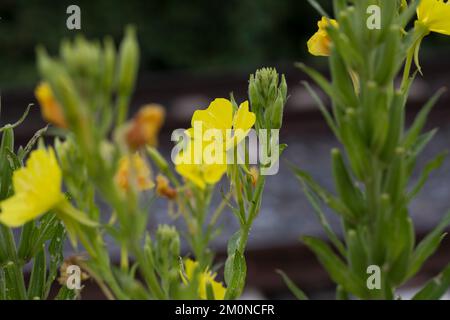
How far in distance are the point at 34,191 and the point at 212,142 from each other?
0.33 ft

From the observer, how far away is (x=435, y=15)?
0.47 m

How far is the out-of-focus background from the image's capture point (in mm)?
2785

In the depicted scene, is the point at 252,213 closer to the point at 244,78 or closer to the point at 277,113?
the point at 277,113

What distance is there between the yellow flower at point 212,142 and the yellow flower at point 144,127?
0.22ft

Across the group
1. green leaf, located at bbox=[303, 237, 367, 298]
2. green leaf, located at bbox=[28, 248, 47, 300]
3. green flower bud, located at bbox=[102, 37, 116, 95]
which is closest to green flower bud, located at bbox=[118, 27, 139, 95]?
green flower bud, located at bbox=[102, 37, 116, 95]

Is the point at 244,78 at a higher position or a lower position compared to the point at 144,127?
higher

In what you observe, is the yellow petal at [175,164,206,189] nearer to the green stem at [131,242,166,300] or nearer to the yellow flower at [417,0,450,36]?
the green stem at [131,242,166,300]

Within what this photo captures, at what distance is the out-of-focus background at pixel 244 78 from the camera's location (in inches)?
110

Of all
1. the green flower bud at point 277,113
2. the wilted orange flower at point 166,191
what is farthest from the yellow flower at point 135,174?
the green flower bud at point 277,113

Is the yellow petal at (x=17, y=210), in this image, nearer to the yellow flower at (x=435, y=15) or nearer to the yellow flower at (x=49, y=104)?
the yellow flower at (x=49, y=104)

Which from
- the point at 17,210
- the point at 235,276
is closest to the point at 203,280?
the point at 235,276

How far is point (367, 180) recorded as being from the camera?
1.25 ft

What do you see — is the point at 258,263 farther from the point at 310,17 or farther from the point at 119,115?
the point at 310,17
